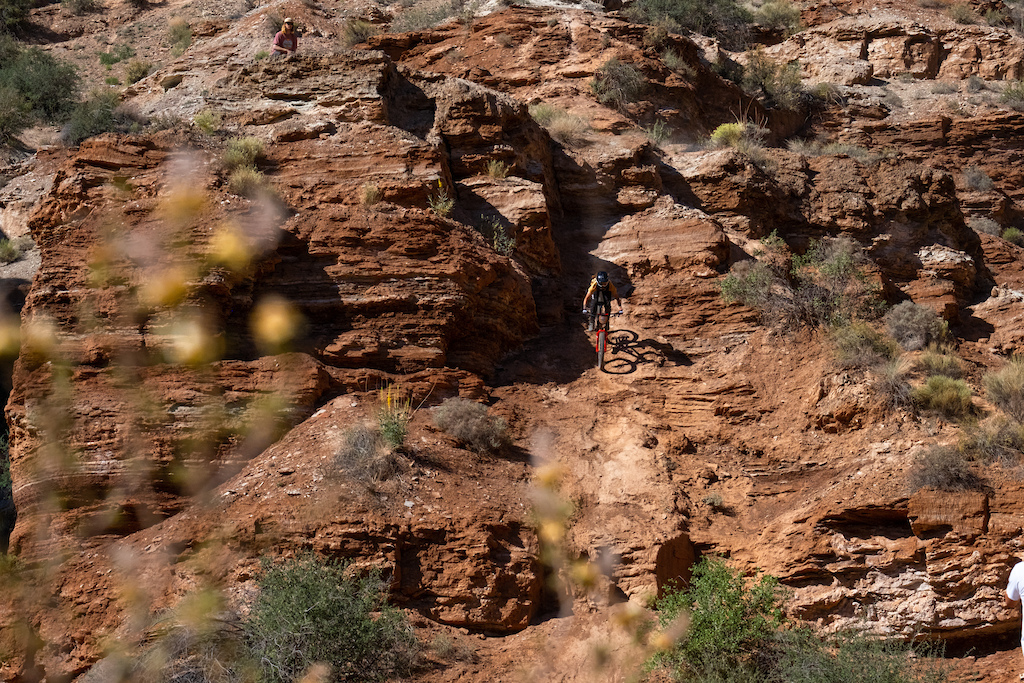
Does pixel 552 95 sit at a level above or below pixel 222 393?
above

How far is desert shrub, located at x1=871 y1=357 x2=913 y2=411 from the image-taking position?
9281 millimetres

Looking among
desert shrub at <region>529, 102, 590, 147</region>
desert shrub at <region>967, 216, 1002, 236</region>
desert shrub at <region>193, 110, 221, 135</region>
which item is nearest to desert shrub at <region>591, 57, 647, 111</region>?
desert shrub at <region>529, 102, 590, 147</region>

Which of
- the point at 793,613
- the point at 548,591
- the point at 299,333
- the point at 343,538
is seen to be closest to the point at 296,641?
the point at 343,538

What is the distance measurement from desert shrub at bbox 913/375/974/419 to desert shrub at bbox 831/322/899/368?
73 centimetres

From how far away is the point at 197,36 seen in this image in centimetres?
2030

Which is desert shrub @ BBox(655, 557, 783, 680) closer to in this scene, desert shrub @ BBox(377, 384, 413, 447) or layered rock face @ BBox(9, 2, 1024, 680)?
layered rock face @ BBox(9, 2, 1024, 680)

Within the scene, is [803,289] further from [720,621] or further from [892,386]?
[720,621]

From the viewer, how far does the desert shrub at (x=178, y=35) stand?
20.6m

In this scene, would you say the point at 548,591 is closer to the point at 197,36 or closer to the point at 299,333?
the point at 299,333

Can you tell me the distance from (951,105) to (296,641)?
18.9 metres

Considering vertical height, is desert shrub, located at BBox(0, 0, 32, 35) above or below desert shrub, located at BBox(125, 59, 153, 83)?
above

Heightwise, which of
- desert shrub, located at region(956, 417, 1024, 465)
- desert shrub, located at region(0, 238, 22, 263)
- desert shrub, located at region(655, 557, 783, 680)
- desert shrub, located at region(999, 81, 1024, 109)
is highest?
desert shrub, located at region(999, 81, 1024, 109)

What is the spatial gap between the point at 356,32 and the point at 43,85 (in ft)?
24.6

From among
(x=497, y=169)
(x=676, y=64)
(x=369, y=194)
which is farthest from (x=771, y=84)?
(x=369, y=194)
